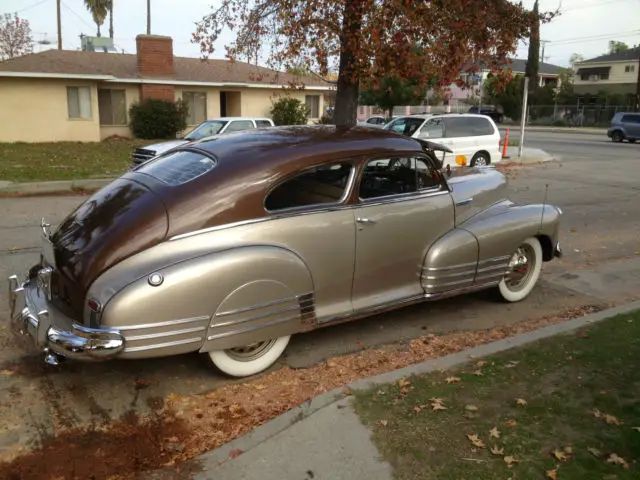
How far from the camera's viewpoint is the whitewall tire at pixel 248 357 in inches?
158

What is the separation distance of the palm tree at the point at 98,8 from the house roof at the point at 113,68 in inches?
1043

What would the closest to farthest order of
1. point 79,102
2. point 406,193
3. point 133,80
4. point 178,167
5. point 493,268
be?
point 178,167, point 406,193, point 493,268, point 79,102, point 133,80

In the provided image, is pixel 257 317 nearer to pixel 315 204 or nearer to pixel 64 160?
pixel 315 204

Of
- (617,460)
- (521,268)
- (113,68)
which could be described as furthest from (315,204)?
(113,68)

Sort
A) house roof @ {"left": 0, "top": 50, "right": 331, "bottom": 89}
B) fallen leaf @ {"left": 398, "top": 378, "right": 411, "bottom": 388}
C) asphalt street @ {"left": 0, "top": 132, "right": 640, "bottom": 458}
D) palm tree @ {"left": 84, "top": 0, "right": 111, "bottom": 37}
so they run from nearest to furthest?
asphalt street @ {"left": 0, "top": 132, "right": 640, "bottom": 458} → fallen leaf @ {"left": 398, "top": 378, "right": 411, "bottom": 388} → house roof @ {"left": 0, "top": 50, "right": 331, "bottom": 89} → palm tree @ {"left": 84, "top": 0, "right": 111, "bottom": 37}

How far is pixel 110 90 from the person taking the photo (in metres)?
27.0

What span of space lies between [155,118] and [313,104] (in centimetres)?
923

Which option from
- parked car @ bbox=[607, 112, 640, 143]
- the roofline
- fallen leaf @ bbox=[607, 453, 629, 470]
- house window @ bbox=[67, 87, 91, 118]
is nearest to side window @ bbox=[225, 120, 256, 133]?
the roofline

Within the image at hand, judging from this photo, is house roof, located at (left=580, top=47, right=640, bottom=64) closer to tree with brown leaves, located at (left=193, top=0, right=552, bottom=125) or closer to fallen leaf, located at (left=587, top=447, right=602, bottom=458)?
tree with brown leaves, located at (left=193, top=0, right=552, bottom=125)

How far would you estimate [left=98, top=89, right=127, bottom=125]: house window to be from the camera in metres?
26.9

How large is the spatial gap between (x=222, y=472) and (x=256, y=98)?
28.5 meters

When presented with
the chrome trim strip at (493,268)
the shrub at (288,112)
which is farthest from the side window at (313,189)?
the shrub at (288,112)

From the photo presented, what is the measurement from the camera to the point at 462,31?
27.6ft

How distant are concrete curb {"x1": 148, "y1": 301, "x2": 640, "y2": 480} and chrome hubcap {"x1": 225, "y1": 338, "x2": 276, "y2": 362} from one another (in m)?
0.69
